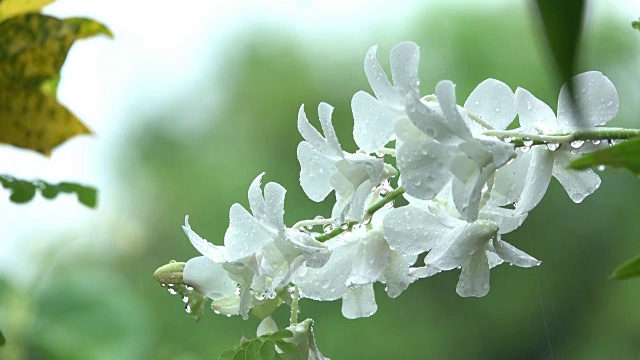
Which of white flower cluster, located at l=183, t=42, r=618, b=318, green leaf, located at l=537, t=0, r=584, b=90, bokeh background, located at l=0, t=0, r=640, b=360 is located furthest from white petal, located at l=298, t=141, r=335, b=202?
bokeh background, located at l=0, t=0, r=640, b=360

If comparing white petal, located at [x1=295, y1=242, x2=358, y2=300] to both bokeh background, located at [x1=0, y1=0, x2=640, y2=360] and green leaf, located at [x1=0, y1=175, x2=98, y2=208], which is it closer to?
green leaf, located at [x1=0, y1=175, x2=98, y2=208]

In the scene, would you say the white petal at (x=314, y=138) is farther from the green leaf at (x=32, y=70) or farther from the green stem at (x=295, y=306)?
the green leaf at (x=32, y=70)

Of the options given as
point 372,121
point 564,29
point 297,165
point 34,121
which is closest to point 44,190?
point 34,121

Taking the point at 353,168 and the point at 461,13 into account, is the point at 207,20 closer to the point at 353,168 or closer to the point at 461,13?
the point at 461,13

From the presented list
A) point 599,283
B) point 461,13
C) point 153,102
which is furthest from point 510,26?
point 153,102

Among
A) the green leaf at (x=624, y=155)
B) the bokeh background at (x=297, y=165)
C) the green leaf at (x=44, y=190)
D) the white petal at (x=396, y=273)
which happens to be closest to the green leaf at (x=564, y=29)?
the green leaf at (x=624, y=155)

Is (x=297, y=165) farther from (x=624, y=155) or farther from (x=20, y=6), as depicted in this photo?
(x=624, y=155)
